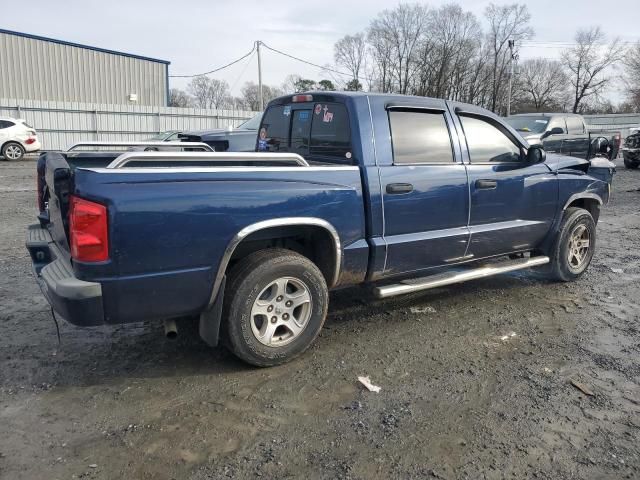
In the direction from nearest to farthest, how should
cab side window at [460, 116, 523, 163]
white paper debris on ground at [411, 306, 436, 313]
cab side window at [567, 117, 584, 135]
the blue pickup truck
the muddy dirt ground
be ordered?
the muddy dirt ground < the blue pickup truck < cab side window at [460, 116, 523, 163] < white paper debris on ground at [411, 306, 436, 313] < cab side window at [567, 117, 584, 135]

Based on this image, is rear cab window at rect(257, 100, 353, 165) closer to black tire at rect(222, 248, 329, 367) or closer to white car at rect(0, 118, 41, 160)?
black tire at rect(222, 248, 329, 367)

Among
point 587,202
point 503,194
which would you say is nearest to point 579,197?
point 587,202

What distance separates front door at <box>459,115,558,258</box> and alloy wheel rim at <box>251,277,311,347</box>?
1739 millimetres

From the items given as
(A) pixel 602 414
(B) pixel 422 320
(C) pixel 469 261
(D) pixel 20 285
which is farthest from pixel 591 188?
(D) pixel 20 285

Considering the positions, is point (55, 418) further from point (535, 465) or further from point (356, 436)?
point (535, 465)

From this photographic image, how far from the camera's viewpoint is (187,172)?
129 inches

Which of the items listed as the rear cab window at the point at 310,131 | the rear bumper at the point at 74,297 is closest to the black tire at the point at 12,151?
the rear cab window at the point at 310,131

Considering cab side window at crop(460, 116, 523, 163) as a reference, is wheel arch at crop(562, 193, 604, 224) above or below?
below

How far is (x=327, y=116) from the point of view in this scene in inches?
178

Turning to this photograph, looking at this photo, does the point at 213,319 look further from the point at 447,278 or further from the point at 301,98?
the point at 301,98

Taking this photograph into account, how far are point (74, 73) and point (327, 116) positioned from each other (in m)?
34.1

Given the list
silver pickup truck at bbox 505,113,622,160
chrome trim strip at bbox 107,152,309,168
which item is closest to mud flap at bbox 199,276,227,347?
chrome trim strip at bbox 107,152,309,168

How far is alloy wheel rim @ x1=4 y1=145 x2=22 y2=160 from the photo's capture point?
2094cm

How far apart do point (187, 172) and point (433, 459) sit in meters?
2.10
